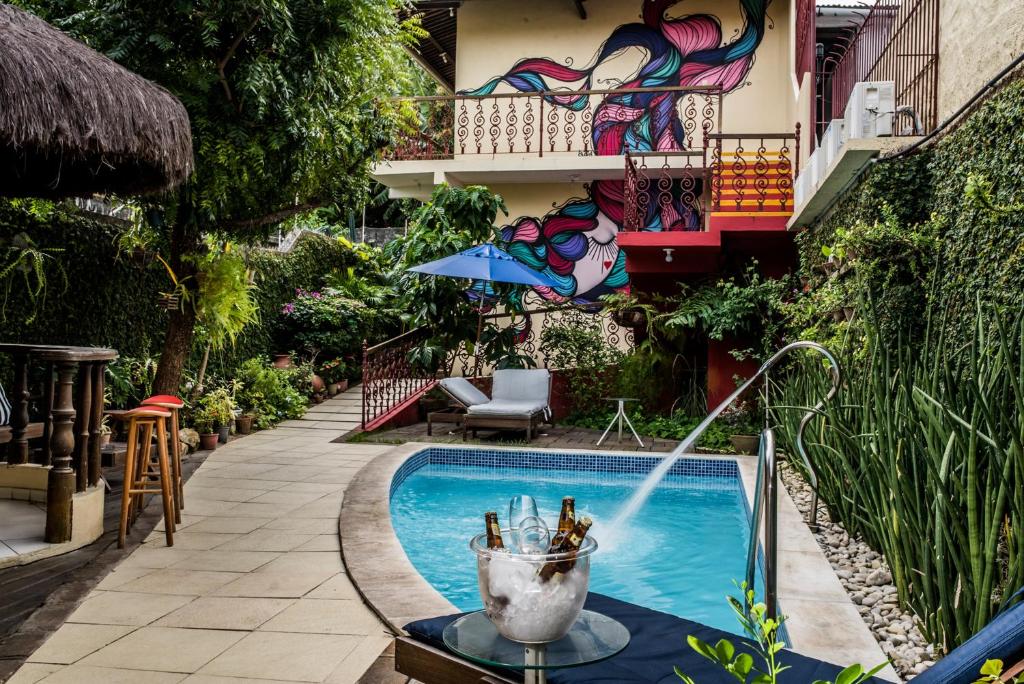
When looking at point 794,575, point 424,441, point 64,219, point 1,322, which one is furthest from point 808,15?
point 1,322

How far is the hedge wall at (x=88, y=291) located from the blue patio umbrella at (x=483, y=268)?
2.81 metres

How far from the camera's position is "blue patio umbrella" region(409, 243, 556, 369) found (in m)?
9.30

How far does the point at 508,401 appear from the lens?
9539 millimetres

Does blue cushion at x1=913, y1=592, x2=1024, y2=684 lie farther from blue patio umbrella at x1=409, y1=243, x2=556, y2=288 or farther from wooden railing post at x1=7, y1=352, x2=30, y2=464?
blue patio umbrella at x1=409, y1=243, x2=556, y2=288

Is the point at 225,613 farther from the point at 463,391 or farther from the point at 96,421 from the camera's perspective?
the point at 463,391

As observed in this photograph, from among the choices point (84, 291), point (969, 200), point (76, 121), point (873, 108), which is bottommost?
point (84, 291)

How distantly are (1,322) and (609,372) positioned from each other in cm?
683

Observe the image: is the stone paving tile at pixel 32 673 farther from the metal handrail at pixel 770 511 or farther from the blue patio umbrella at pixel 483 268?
the blue patio umbrella at pixel 483 268

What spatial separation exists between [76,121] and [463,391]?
18.5ft

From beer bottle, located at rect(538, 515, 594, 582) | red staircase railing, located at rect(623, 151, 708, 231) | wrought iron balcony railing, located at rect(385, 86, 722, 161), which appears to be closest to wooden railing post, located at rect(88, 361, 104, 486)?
beer bottle, located at rect(538, 515, 594, 582)

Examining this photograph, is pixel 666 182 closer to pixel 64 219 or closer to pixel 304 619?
pixel 64 219

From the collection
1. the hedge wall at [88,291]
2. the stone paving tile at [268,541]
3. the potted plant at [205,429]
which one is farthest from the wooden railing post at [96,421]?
the potted plant at [205,429]

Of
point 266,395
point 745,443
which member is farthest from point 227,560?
point 266,395

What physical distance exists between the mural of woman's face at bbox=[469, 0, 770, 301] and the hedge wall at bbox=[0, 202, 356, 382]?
18.6ft
